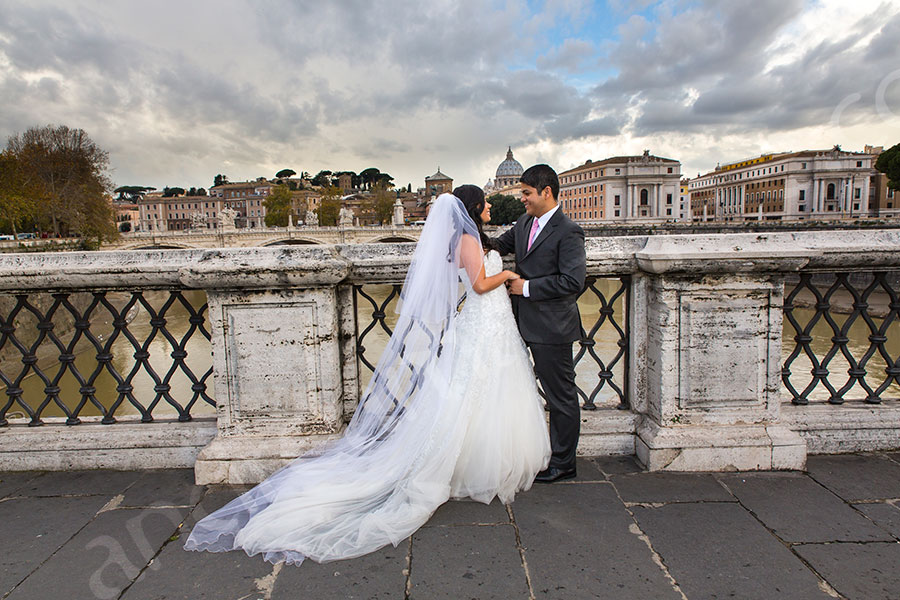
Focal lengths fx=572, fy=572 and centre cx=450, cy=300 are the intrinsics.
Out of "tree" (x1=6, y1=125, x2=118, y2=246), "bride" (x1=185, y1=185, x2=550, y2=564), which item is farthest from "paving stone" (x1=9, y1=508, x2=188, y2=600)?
"tree" (x1=6, y1=125, x2=118, y2=246)

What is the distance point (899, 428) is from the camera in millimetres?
2814

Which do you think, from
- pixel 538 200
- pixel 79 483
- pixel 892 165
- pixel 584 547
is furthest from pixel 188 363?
pixel 892 165

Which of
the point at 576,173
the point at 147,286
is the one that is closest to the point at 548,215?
the point at 147,286

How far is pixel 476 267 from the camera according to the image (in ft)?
8.25

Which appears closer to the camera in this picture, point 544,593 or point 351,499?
point 544,593

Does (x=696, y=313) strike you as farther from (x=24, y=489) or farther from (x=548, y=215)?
(x=24, y=489)

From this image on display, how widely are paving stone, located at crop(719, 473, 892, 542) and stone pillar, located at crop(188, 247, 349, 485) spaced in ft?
6.01

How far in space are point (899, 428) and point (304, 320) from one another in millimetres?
2936

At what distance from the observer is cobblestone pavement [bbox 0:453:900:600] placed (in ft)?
5.91

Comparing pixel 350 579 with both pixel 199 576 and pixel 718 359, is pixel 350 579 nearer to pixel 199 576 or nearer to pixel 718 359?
pixel 199 576

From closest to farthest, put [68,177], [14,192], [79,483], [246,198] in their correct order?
[79,483] → [14,192] → [68,177] → [246,198]

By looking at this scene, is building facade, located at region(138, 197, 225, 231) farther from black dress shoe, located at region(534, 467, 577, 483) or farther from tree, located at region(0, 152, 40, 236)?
black dress shoe, located at region(534, 467, 577, 483)

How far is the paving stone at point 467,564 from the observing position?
5.85 ft

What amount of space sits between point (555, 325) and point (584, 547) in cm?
92
